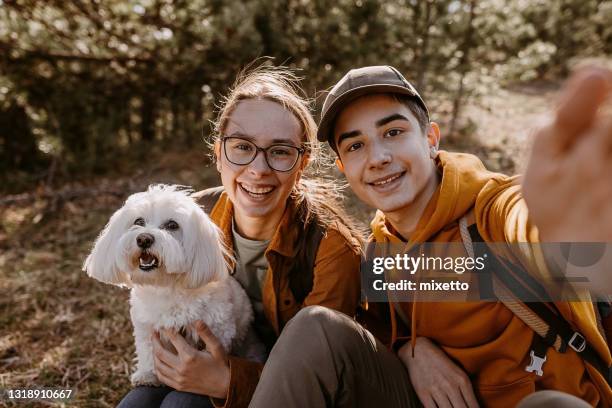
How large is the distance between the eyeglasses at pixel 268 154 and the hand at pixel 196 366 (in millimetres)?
730

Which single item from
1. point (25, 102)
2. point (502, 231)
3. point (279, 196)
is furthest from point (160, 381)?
point (25, 102)

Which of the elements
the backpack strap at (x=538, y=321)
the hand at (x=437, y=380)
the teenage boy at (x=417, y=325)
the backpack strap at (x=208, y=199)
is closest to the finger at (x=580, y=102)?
the teenage boy at (x=417, y=325)

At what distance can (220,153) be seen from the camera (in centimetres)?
200

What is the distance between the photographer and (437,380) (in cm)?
149

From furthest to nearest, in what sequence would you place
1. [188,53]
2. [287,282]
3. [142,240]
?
[188,53]
[287,282]
[142,240]

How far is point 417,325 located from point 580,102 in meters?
1.17

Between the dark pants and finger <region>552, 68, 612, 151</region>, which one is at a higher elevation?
finger <region>552, 68, 612, 151</region>

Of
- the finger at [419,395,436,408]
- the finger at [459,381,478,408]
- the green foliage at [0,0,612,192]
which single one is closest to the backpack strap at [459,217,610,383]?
the finger at [459,381,478,408]

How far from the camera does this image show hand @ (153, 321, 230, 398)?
5.70 ft

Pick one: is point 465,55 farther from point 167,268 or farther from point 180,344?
point 180,344

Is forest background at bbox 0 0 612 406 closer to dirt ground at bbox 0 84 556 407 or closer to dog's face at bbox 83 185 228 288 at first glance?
dirt ground at bbox 0 84 556 407

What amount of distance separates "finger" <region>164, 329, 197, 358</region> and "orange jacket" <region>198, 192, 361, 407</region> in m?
0.17

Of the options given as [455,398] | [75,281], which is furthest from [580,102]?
[75,281]

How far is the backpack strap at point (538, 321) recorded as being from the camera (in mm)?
1326
